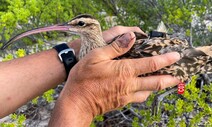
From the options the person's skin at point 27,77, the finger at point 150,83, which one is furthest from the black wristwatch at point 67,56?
the finger at point 150,83

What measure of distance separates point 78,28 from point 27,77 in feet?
1.84

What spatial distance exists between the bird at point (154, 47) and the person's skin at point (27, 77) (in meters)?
0.24

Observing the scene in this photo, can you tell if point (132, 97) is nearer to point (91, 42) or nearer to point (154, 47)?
point (154, 47)

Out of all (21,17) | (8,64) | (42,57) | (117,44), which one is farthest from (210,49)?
(21,17)

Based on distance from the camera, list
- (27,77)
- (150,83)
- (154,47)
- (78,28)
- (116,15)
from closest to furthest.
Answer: (150,83) → (154,47) → (78,28) → (27,77) → (116,15)

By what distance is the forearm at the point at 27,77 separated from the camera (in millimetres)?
2844

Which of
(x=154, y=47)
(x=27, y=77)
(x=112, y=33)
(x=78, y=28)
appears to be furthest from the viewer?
(x=112, y=33)

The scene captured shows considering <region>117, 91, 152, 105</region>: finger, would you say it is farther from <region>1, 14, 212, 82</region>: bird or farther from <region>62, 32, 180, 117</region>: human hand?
<region>1, 14, 212, 82</region>: bird

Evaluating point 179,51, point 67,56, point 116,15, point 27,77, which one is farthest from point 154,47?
point 116,15

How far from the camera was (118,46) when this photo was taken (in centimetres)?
239

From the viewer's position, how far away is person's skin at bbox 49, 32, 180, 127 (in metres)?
2.34

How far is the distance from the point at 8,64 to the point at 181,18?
204cm

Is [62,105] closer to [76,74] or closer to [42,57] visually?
[76,74]

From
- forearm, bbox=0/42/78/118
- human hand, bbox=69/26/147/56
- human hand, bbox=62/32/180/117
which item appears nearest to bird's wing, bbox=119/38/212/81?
human hand, bbox=62/32/180/117
